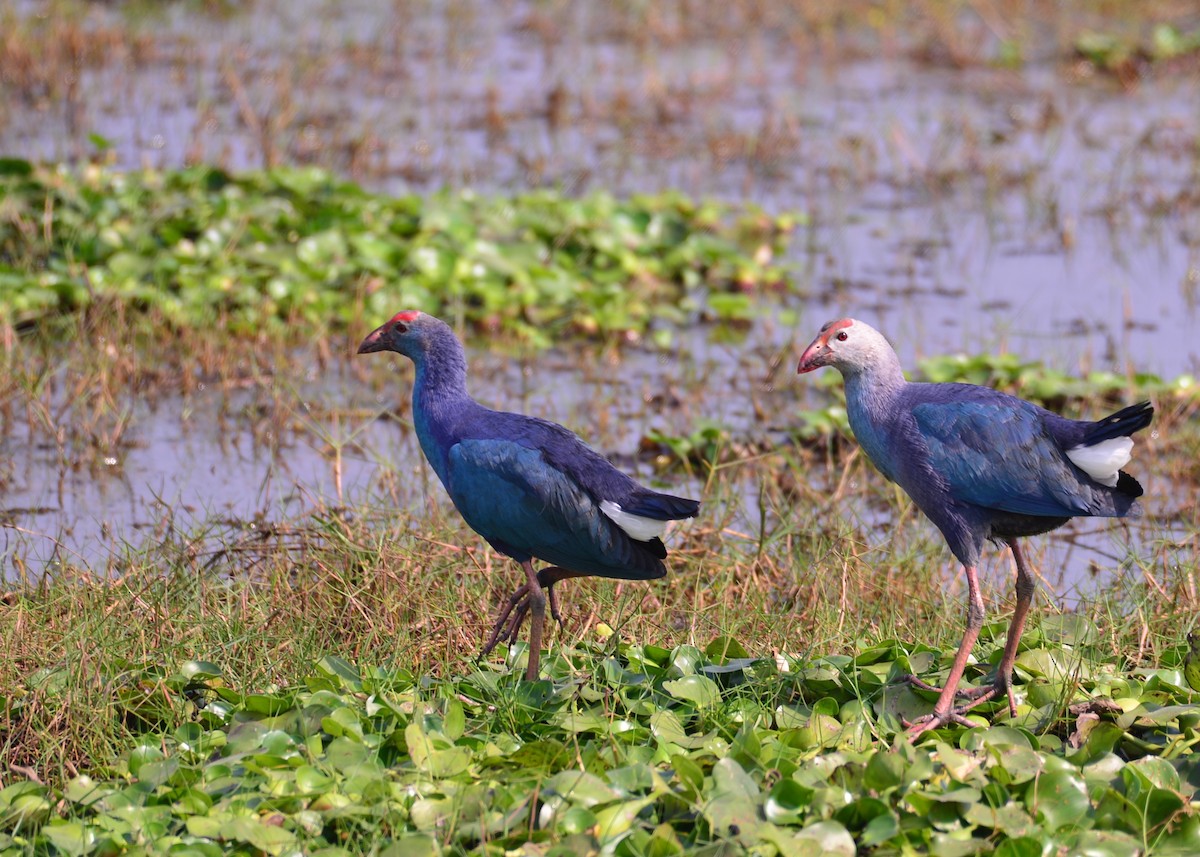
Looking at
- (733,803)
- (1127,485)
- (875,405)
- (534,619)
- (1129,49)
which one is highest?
(1129,49)

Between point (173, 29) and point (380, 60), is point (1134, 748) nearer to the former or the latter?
point (380, 60)

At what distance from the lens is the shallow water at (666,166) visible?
20.1ft

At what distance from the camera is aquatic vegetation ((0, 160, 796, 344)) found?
6953 millimetres

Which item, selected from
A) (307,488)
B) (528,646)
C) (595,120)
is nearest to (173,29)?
(595,120)

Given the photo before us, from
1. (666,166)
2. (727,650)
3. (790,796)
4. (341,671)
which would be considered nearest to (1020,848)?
(790,796)

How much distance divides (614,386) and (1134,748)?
3475 millimetres

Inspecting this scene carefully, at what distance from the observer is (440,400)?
4.24m

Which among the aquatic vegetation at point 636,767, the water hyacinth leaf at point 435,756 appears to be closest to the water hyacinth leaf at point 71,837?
A: the aquatic vegetation at point 636,767

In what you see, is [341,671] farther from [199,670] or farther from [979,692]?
[979,692]

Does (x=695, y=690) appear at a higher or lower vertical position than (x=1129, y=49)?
lower

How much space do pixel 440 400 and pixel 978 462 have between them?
4.45 feet

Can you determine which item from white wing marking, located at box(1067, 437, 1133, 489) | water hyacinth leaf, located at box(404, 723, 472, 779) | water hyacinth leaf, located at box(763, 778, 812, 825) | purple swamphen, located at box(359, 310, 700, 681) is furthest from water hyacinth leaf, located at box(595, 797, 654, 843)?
white wing marking, located at box(1067, 437, 1133, 489)

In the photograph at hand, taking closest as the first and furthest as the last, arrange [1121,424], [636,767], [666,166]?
[636,767], [1121,424], [666,166]

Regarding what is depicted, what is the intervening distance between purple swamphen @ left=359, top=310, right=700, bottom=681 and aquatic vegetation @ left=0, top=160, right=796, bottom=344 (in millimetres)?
2943
